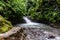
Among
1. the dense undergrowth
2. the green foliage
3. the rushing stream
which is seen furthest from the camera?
the green foliage

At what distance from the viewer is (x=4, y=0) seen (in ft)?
53.9

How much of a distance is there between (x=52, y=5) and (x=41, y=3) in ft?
7.62

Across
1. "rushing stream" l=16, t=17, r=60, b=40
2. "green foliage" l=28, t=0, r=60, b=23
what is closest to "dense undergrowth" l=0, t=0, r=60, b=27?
"green foliage" l=28, t=0, r=60, b=23

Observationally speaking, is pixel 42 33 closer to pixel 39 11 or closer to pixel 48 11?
pixel 48 11

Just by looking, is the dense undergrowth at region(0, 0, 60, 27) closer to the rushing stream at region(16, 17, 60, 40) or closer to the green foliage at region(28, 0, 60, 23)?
the green foliage at region(28, 0, 60, 23)

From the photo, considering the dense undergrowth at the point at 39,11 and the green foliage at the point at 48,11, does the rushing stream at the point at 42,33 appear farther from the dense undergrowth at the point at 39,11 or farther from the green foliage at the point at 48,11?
the green foliage at the point at 48,11

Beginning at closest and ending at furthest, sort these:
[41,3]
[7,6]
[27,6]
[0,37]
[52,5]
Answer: [0,37]
[7,6]
[52,5]
[41,3]
[27,6]

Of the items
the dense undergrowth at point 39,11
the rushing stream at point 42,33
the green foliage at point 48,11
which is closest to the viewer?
the rushing stream at point 42,33

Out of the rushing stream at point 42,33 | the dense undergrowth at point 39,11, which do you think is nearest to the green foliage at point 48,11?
the dense undergrowth at point 39,11

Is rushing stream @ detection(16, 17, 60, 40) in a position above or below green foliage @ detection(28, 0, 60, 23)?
below

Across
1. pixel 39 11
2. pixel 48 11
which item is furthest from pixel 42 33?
pixel 39 11

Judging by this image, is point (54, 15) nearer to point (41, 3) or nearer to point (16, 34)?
point (41, 3)

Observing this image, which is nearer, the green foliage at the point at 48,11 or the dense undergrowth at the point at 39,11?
the dense undergrowth at the point at 39,11

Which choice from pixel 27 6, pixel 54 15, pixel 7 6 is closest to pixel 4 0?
pixel 7 6
